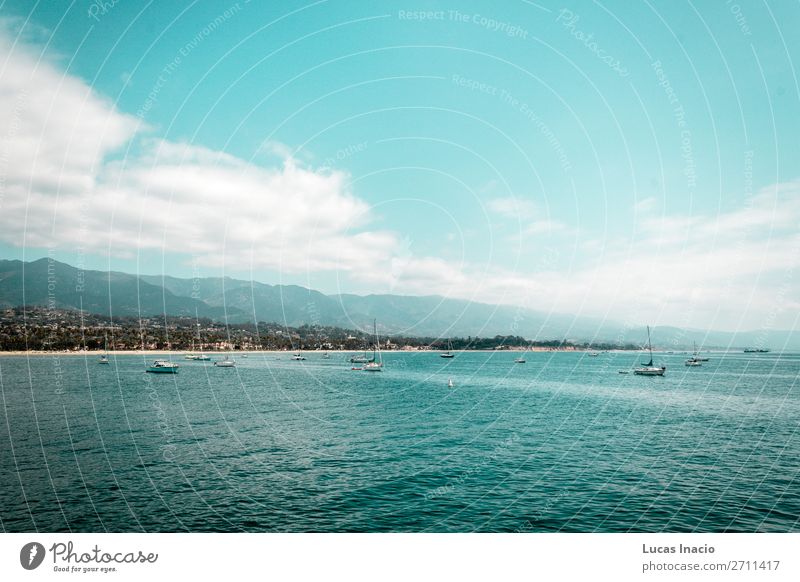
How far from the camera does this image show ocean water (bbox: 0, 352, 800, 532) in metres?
17.0

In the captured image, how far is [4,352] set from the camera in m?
142

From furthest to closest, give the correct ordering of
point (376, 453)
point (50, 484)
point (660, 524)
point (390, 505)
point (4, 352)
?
point (4, 352), point (376, 453), point (50, 484), point (390, 505), point (660, 524)

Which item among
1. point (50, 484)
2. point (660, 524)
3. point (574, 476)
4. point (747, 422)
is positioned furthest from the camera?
point (747, 422)

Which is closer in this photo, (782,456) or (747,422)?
→ (782,456)

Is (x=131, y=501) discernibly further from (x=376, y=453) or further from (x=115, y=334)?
(x=115, y=334)

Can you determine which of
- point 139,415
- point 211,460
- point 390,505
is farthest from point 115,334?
point 390,505

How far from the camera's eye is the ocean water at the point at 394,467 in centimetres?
1703

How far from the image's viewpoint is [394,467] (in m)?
24.8

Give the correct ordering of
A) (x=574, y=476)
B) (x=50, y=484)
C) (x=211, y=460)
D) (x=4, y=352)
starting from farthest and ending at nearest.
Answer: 1. (x=4, y=352)
2. (x=211, y=460)
3. (x=574, y=476)
4. (x=50, y=484)

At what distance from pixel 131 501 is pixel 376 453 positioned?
45.3 ft

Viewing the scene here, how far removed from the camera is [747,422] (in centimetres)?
4050

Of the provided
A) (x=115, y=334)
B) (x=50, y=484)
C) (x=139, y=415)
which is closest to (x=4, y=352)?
(x=115, y=334)
